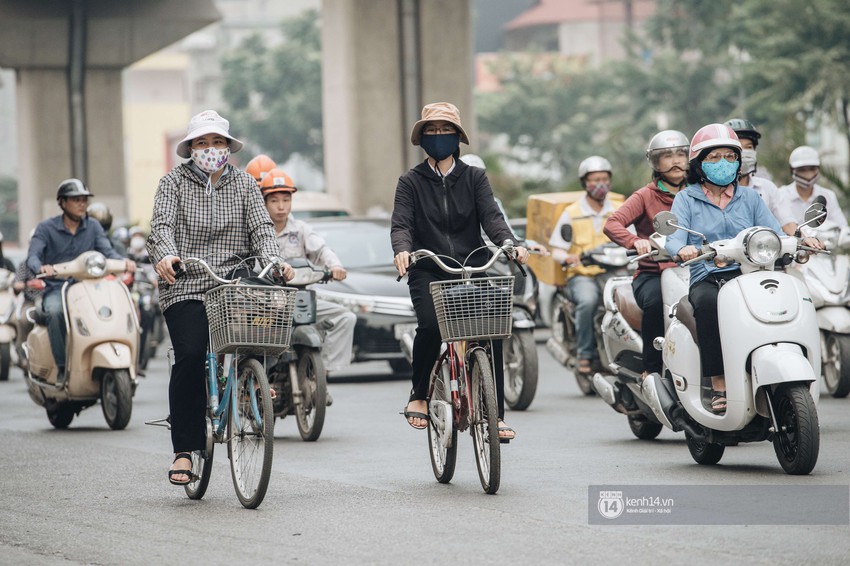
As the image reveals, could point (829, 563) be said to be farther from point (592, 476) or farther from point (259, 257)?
point (259, 257)

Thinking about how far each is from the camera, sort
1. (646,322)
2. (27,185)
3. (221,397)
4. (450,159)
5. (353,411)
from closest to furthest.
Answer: (221,397) → (450,159) → (646,322) → (353,411) → (27,185)

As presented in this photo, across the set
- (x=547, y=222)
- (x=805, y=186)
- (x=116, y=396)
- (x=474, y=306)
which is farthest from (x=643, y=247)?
(x=547, y=222)

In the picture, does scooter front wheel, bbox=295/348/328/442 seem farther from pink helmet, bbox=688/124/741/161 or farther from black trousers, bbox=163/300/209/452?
pink helmet, bbox=688/124/741/161

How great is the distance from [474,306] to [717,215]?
1.78m

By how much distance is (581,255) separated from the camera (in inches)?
521

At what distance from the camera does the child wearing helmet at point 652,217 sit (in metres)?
9.93

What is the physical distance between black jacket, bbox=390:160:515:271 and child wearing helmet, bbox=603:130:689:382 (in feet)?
4.26

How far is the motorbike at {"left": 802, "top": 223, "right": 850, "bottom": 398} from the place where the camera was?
13.0m

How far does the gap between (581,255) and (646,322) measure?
3.26 meters

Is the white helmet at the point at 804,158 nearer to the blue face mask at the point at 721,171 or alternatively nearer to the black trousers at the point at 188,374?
the blue face mask at the point at 721,171

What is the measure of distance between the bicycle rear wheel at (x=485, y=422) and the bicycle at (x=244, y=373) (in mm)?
968

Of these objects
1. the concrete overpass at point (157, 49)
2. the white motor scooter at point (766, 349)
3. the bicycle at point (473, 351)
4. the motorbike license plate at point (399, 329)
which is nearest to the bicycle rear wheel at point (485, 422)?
the bicycle at point (473, 351)

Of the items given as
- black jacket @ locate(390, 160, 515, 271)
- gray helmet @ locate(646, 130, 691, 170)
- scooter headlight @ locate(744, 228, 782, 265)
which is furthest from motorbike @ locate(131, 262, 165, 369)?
scooter headlight @ locate(744, 228, 782, 265)

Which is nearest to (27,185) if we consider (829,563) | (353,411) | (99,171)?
(99,171)
